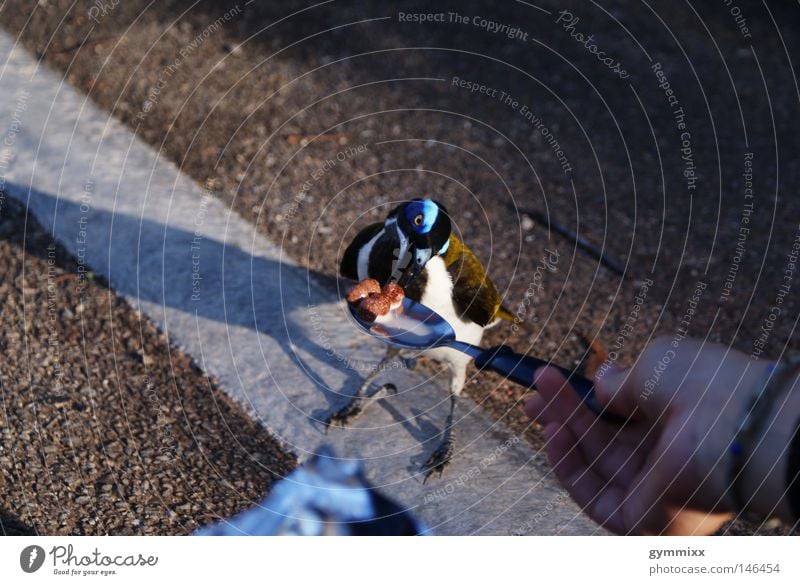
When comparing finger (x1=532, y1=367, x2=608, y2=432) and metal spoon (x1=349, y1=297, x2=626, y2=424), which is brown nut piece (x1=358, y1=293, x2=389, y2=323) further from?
finger (x1=532, y1=367, x2=608, y2=432)

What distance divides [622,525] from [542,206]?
5.59 ft

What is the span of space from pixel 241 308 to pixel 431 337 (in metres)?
0.79

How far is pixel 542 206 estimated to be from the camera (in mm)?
3516

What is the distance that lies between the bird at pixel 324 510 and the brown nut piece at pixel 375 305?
1.43 feet

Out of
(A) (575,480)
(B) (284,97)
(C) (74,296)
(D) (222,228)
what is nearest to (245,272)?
(D) (222,228)

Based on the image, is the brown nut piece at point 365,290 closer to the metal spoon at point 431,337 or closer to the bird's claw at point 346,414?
the metal spoon at point 431,337

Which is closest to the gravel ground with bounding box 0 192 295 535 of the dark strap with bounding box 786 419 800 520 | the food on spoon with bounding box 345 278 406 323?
the food on spoon with bounding box 345 278 406 323

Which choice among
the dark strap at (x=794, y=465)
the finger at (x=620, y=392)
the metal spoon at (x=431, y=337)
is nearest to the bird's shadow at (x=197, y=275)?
the metal spoon at (x=431, y=337)

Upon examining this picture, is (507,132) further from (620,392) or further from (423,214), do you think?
(620,392)

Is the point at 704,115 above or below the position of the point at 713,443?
above

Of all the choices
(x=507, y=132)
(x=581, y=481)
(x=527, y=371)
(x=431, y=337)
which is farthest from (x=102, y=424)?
(x=507, y=132)

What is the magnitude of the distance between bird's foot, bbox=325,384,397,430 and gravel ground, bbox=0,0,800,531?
1.02 feet

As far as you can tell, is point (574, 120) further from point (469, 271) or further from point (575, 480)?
point (575, 480)

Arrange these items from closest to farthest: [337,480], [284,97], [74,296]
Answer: [337,480]
[74,296]
[284,97]
